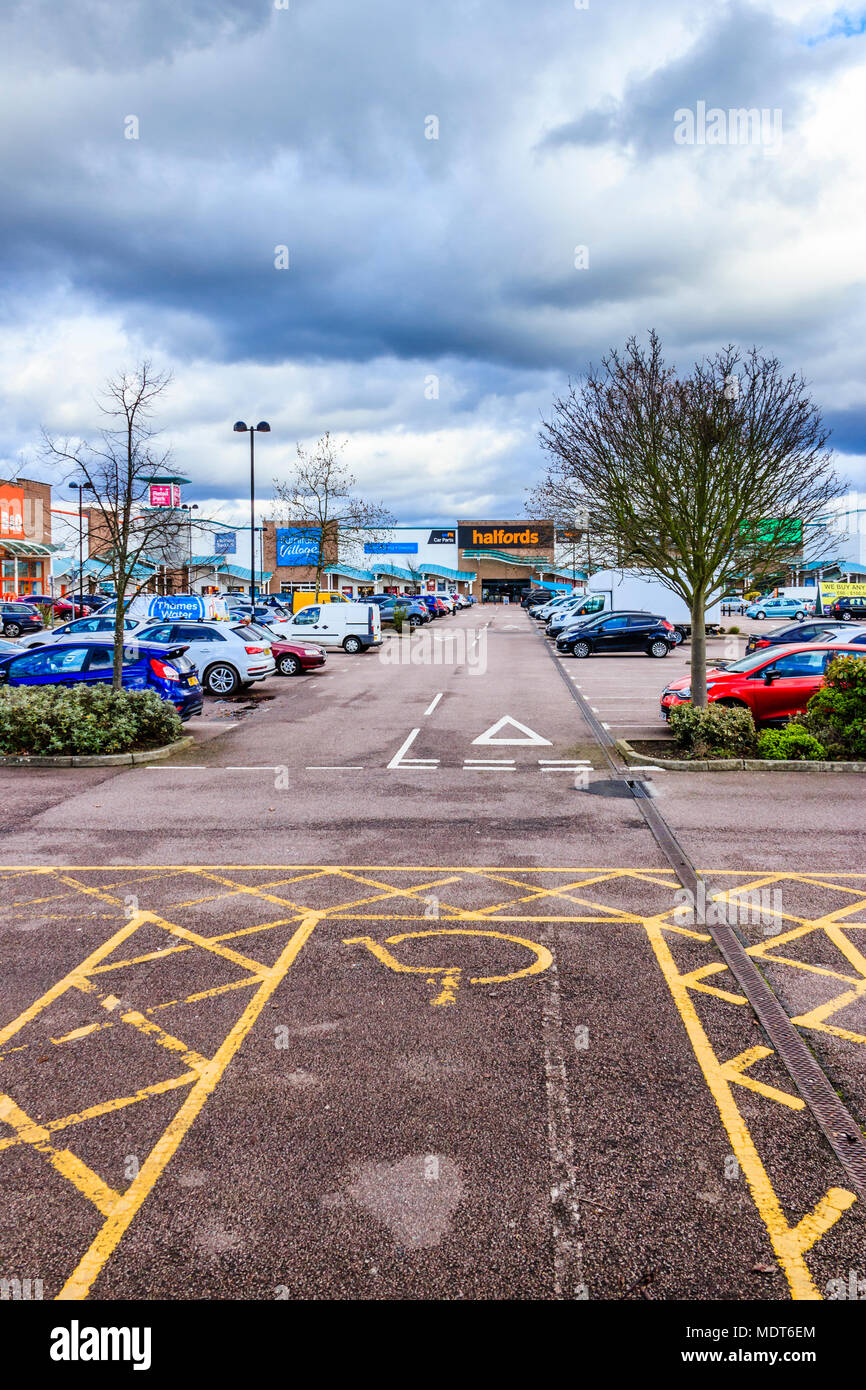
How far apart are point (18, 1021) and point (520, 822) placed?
5.81m

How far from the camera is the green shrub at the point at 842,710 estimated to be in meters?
12.7

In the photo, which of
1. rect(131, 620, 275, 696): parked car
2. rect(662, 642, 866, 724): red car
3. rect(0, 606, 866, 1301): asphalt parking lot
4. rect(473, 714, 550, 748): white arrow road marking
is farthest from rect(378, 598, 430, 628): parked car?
rect(0, 606, 866, 1301): asphalt parking lot

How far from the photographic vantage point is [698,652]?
45.0 feet

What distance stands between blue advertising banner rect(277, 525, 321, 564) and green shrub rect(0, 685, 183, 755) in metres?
28.4

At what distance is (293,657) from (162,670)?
9.87 metres

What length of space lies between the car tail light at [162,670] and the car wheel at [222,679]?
5.04 metres

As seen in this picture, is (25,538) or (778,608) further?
(778,608)

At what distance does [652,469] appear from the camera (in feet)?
43.2

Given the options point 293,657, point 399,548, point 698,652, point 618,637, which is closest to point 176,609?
point 293,657

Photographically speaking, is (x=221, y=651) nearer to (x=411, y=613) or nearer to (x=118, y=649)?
(x=118, y=649)

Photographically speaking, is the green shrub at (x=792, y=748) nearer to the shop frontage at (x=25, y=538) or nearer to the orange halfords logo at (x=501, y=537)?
the shop frontage at (x=25, y=538)

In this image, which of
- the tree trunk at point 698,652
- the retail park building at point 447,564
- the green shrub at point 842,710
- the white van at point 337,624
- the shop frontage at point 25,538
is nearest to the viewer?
the green shrub at point 842,710

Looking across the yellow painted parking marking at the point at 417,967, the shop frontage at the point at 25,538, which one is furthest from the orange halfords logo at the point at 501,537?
the yellow painted parking marking at the point at 417,967

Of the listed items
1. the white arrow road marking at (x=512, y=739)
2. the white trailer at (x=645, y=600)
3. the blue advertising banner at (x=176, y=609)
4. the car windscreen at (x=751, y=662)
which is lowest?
the white arrow road marking at (x=512, y=739)
